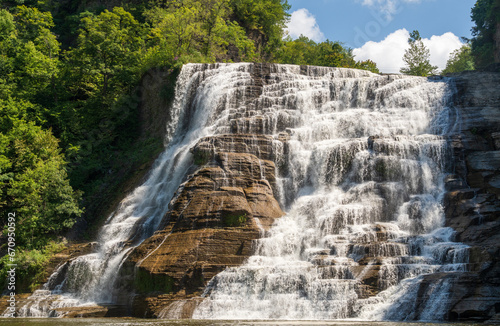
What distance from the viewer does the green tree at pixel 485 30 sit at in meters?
44.2

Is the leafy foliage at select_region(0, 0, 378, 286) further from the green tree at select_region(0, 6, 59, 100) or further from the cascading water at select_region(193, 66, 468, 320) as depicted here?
the cascading water at select_region(193, 66, 468, 320)

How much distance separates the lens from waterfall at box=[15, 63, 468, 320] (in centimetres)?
1648

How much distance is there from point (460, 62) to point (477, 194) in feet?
159

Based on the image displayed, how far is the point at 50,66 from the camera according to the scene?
39500mm

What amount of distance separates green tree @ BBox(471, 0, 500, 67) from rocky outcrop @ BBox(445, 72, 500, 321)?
1708 centimetres

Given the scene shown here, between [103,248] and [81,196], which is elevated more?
[81,196]

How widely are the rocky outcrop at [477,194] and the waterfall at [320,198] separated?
55 cm

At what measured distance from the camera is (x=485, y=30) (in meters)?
46.6

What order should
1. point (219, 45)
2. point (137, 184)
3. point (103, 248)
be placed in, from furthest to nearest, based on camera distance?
point (219, 45)
point (137, 184)
point (103, 248)

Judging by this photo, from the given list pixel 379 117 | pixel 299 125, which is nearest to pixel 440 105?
pixel 379 117

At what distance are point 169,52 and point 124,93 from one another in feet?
16.8

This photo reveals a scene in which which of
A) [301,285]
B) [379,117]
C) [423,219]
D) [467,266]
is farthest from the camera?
[379,117]

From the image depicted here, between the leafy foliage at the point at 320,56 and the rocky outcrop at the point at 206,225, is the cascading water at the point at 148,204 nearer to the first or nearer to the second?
the rocky outcrop at the point at 206,225

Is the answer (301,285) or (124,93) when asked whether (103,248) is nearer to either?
(301,285)
